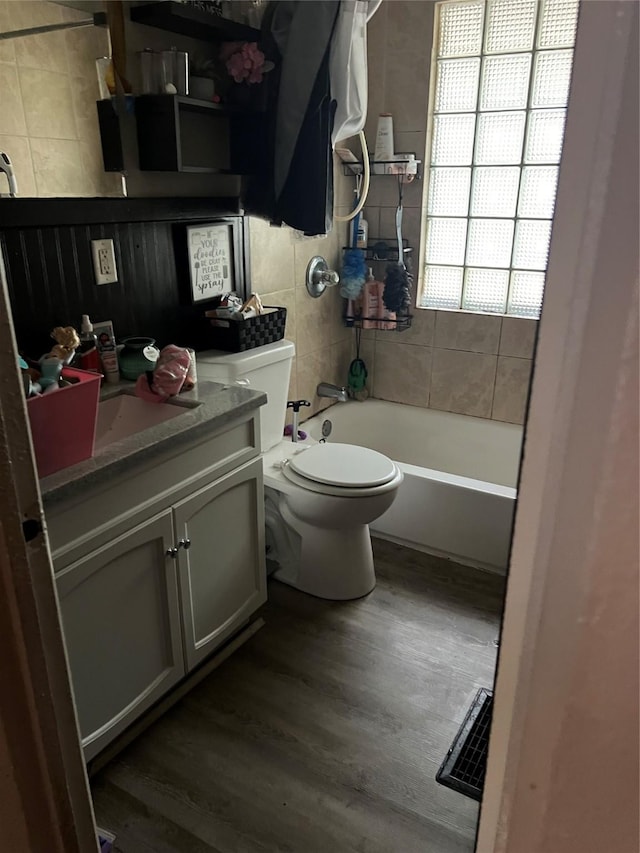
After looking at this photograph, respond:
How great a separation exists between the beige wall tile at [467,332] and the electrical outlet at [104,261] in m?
1.65

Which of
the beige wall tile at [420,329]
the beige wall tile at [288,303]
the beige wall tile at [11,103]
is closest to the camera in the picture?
the beige wall tile at [11,103]

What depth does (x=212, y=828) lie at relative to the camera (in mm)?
1541

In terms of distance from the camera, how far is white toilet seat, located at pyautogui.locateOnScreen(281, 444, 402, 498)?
2189mm

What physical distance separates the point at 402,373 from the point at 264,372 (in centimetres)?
117

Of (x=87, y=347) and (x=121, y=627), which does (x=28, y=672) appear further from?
(x=87, y=347)

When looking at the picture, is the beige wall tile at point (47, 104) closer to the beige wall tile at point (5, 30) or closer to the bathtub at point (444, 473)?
the beige wall tile at point (5, 30)

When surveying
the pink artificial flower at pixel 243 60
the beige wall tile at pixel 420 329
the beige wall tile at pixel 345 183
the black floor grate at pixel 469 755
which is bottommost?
the black floor grate at pixel 469 755

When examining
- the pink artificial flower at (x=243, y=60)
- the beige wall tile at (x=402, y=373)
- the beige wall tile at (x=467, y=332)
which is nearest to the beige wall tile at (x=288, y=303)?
the beige wall tile at (x=402, y=373)

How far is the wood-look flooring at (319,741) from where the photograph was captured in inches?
60.6

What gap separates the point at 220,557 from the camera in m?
1.91

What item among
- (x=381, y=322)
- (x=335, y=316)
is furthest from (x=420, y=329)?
(x=335, y=316)

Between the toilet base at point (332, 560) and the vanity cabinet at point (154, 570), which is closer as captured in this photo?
the vanity cabinet at point (154, 570)

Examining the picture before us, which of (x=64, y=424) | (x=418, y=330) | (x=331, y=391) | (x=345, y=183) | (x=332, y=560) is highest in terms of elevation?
(x=345, y=183)

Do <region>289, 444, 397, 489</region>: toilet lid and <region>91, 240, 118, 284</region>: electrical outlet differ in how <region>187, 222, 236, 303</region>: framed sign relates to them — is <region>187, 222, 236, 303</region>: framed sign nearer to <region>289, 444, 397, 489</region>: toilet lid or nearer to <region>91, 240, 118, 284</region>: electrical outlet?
<region>91, 240, 118, 284</region>: electrical outlet
